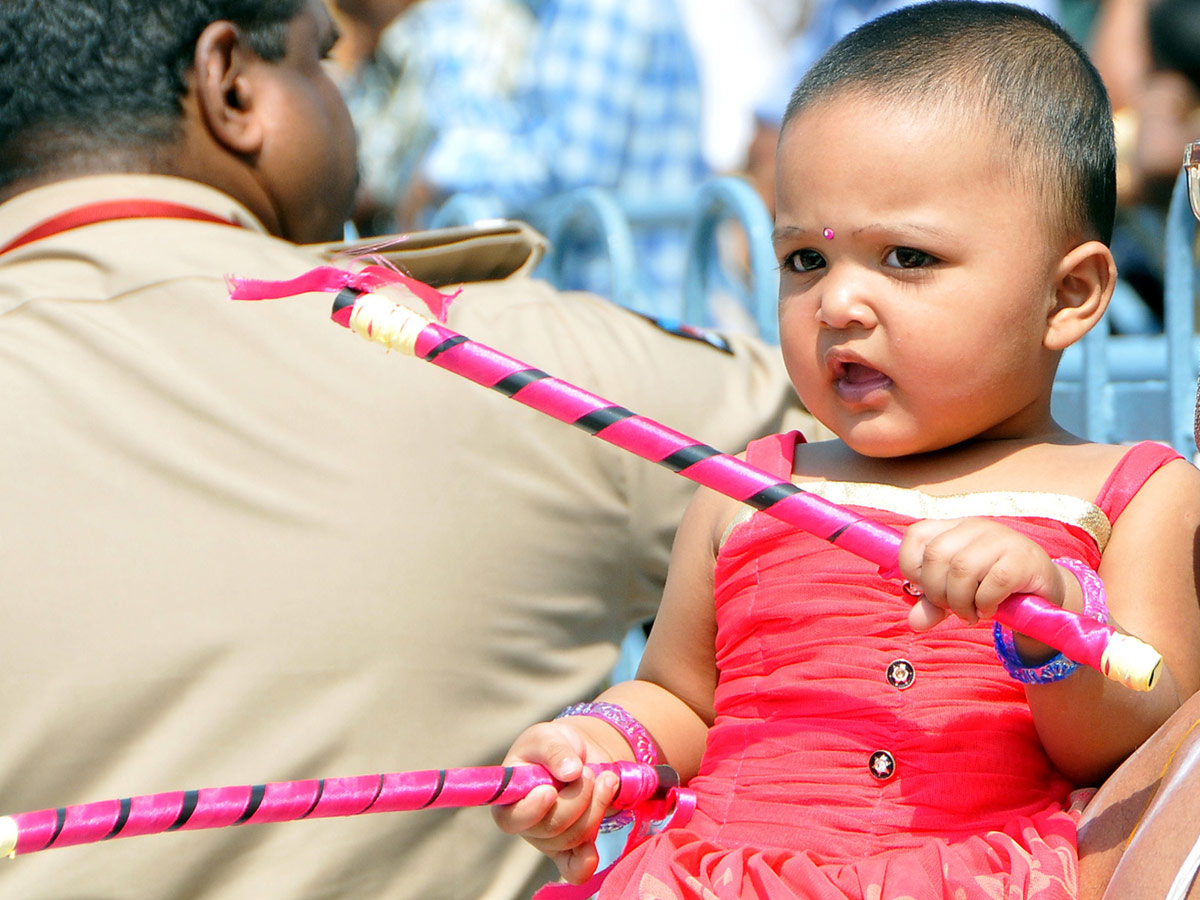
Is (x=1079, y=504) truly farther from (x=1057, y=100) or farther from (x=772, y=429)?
(x=772, y=429)

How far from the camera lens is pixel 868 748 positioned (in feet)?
4.60

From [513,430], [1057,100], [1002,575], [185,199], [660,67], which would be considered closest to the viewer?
[1002,575]

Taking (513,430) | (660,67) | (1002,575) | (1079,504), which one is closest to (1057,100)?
(1079,504)

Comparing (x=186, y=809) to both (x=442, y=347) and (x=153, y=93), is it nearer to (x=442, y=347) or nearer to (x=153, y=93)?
(x=442, y=347)

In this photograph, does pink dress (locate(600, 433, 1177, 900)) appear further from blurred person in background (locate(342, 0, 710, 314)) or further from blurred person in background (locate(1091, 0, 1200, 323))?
blurred person in background (locate(342, 0, 710, 314))

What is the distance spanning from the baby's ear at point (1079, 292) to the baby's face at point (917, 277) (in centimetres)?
2

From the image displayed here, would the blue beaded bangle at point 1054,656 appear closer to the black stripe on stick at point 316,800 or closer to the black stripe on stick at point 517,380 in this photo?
the black stripe on stick at point 517,380

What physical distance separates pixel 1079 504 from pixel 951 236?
281 millimetres

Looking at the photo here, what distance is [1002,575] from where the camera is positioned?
1.18 m

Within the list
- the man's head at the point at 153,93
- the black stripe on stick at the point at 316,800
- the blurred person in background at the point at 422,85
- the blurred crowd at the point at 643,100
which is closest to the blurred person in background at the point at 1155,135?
the blurred crowd at the point at 643,100

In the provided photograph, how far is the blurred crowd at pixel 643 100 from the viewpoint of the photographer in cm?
392

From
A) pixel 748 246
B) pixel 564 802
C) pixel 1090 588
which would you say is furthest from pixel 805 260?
pixel 748 246

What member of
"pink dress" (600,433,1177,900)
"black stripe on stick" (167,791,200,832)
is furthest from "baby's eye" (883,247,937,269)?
"black stripe on stick" (167,791,200,832)

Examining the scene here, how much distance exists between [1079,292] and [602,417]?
1.85 ft
